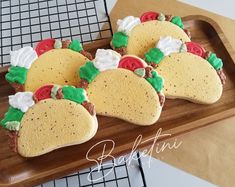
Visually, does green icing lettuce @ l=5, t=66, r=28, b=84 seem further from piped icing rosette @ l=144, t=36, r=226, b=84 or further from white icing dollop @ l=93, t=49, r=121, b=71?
piped icing rosette @ l=144, t=36, r=226, b=84

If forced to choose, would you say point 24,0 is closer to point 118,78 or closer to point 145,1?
point 145,1

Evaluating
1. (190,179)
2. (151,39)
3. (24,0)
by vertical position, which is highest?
(151,39)

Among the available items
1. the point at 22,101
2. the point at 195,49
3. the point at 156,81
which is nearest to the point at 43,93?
the point at 22,101

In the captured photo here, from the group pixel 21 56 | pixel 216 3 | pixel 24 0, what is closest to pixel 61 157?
pixel 21 56

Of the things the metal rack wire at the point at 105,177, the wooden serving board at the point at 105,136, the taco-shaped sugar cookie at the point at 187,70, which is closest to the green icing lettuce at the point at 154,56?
the taco-shaped sugar cookie at the point at 187,70

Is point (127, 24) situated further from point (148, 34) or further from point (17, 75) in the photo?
point (17, 75)

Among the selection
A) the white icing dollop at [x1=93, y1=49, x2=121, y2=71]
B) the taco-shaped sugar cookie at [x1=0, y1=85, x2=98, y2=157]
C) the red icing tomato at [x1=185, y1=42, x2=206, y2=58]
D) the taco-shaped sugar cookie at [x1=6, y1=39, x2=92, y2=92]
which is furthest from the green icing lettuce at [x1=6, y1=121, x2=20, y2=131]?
the red icing tomato at [x1=185, y1=42, x2=206, y2=58]
